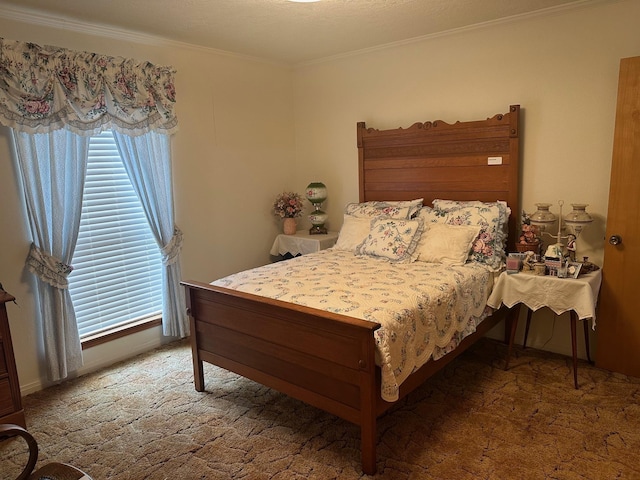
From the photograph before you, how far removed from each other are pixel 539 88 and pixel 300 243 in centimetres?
228

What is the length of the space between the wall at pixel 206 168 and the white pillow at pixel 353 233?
1.00 meters

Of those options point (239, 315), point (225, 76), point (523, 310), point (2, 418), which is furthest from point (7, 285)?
point (523, 310)

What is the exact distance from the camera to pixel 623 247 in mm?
2797

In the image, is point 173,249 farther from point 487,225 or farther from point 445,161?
point 487,225

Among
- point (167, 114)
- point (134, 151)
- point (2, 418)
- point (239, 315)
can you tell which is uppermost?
point (167, 114)

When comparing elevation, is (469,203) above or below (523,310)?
above

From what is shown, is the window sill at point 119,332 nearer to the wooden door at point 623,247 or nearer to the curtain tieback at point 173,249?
the curtain tieback at point 173,249

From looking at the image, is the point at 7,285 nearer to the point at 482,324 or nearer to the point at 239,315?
the point at 239,315

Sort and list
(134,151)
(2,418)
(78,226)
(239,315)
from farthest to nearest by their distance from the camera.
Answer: (134,151)
(78,226)
(239,315)
(2,418)

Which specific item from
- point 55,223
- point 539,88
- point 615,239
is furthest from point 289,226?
point 615,239

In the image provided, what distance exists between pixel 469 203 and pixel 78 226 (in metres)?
2.77

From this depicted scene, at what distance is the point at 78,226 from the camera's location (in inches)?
119

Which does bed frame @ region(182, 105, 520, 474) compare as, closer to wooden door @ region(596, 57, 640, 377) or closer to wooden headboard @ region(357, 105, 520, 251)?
wooden headboard @ region(357, 105, 520, 251)

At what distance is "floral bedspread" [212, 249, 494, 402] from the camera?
2156 millimetres
